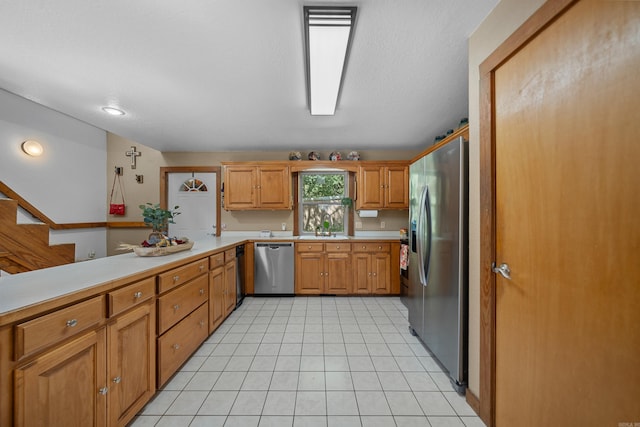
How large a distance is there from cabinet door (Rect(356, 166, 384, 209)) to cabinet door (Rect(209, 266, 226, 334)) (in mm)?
2454

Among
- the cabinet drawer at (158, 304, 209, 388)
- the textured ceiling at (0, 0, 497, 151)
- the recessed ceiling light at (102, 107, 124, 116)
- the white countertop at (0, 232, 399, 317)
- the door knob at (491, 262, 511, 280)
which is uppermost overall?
the textured ceiling at (0, 0, 497, 151)

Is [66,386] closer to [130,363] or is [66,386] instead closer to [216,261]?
[130,363]

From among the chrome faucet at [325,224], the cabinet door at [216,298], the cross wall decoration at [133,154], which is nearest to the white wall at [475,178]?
the cabinet door at [216,298]

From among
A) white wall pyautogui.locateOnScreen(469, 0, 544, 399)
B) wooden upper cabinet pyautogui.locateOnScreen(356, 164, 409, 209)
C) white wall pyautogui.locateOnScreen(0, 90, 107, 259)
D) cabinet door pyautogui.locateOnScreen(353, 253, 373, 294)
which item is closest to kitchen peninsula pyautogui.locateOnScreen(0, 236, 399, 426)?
white wall pyautogui.locateOnScreen(469, 0, 544, 399)

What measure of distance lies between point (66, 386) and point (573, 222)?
2.20 metres

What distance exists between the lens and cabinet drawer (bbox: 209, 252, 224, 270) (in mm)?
2424

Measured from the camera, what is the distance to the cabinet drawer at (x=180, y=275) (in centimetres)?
162

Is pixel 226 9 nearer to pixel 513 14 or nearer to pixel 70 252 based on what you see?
pixel 513 14

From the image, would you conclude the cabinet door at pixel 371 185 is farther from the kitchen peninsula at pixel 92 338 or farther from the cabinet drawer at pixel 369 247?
the kitchen peninsula at pixel 92 338

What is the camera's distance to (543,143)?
103 cm

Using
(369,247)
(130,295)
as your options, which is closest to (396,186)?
(369,247)

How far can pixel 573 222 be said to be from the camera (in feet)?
2.97

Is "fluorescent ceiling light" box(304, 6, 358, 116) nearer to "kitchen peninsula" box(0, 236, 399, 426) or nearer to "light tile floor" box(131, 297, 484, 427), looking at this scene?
"kitchen peninsula" box(0, 236, 399, 426)

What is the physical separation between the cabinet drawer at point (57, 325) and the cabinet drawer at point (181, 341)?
2.06ft
